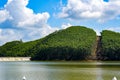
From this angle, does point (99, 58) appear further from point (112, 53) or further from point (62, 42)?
point (62, 42)

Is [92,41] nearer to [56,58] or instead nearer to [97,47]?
[97,47]

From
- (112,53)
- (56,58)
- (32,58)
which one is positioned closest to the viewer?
(112,53)

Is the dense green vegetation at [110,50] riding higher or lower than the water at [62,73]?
higher

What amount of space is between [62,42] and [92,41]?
18.2 metres

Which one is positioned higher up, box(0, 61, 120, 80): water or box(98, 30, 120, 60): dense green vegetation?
box(98, 30, 120, 60): dense green vegetation

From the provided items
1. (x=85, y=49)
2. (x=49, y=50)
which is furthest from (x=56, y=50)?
(x=85, y=49)

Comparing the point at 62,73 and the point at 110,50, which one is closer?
the point at 62,73

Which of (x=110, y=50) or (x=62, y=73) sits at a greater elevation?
(x=110, y=50)

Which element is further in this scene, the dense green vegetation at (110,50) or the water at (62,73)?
the dense green vegetation at (110,50)

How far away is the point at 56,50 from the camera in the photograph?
178125 millimetres

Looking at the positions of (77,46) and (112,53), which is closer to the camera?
(112,53)

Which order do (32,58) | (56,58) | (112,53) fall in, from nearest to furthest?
(112,53), (56,58), (32,58)

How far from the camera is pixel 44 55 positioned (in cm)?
18200

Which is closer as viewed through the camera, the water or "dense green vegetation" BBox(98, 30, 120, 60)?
the water
